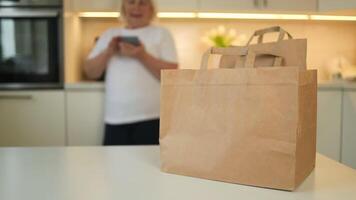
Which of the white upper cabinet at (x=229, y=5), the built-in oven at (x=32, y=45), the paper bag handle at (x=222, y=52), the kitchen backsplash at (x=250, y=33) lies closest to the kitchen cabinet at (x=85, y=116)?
the built-in oven at (x=32, y=45)

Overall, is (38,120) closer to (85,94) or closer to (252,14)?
(85,94)

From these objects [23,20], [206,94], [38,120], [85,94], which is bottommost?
[38,120]

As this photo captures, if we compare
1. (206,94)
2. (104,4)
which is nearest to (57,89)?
(104,4)

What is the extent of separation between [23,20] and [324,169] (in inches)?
77.4

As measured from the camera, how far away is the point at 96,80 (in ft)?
8.13

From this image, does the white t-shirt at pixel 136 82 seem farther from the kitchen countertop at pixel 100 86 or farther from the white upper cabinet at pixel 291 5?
the white upper cabinet at pixel 291 5

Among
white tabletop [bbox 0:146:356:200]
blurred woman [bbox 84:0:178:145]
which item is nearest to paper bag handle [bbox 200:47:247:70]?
white tabletop [bbox 0:146:356:200]

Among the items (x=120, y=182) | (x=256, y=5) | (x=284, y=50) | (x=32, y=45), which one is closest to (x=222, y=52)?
(x=284, y=50)

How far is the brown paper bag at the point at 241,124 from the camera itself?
0.71m

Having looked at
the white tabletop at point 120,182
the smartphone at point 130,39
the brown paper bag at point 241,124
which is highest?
the smartphone at point 130,39

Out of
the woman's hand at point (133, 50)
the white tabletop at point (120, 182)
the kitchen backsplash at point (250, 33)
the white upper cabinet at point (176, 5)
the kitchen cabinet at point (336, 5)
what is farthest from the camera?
the kitchen backsplash at point (250, 33)

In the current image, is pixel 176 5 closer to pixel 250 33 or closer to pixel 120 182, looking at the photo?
pixel 250 33

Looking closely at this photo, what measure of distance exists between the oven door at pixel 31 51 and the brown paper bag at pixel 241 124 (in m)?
1.68

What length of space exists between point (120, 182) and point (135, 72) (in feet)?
4.50
